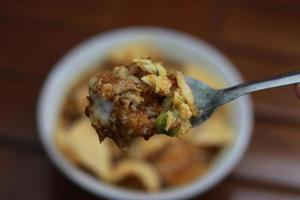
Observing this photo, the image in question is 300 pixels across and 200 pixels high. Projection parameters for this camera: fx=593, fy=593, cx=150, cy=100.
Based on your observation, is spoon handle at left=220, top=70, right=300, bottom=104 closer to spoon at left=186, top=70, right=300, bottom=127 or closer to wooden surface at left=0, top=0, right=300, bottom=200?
spoon at left=186, top=70, right=300, bottom=127

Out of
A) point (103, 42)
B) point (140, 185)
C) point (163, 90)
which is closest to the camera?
point (163, 90)

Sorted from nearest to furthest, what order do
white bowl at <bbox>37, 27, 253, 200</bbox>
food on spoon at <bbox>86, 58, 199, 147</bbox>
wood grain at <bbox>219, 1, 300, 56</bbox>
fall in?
food on spoon at <bbox>86, 58, 199, 147</bbox> < white bowl at <bbox>37, 27, 253, 200</bbox> < wood grain at <bbox>219, 1, 300, 56</bbox>

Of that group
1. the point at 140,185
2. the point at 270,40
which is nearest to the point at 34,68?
the point at 140,185

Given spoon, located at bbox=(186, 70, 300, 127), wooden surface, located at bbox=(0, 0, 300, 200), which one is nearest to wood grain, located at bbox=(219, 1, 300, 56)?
wooden surface, located at bbox=(0, 0, 300, 200)

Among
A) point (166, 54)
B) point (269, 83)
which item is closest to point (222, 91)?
point (269, 83)

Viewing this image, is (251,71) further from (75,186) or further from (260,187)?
(75,186)

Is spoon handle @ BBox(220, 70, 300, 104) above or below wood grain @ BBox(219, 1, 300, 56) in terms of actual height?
below

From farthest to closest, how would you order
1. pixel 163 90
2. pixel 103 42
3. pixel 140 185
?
pixel 103 42, pixel 140 185, pixel 163 90
